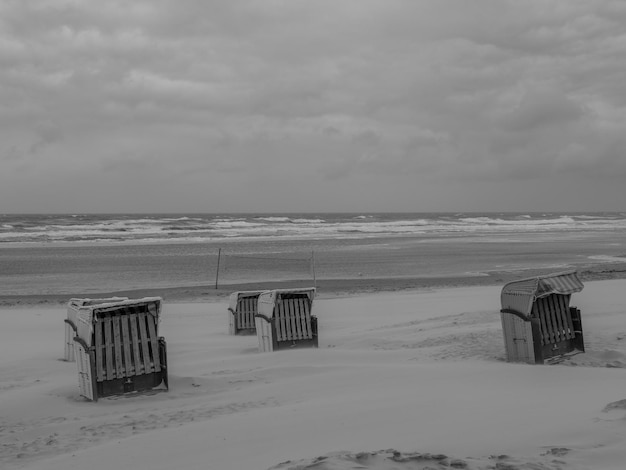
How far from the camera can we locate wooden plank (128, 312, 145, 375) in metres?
6.72

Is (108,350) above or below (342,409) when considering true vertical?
above

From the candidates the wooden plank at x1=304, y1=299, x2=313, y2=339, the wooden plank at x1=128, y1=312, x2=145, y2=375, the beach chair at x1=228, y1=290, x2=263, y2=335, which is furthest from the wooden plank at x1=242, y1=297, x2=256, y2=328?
the wooden plank at x1=128, y1=312, x2=145, y2=375

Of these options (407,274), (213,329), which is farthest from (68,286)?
(407,274)

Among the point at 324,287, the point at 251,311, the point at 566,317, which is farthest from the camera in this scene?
the point at 324,287

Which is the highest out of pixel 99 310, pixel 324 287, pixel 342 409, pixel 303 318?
pixel 99 310

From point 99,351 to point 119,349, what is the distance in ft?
0.73

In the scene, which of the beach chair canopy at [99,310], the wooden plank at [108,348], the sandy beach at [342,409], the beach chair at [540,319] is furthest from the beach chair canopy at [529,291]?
the wooden plank at [108,348]

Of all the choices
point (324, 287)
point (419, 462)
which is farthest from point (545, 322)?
point (324, 287)

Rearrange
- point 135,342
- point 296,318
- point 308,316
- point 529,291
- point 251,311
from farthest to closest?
point 251,311
point 308,316
point 296,318
point 529,291
point 135,342

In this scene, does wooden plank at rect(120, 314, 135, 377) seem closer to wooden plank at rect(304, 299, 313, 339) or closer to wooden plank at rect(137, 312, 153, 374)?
wooden plank at rect(137, 312, 153, 374)

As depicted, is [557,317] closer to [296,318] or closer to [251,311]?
[296,318]

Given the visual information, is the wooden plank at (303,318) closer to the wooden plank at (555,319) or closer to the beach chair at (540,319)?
the beach chair at (540,319)

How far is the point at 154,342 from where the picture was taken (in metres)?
6.86

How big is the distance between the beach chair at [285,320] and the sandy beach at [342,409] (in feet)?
1.31
